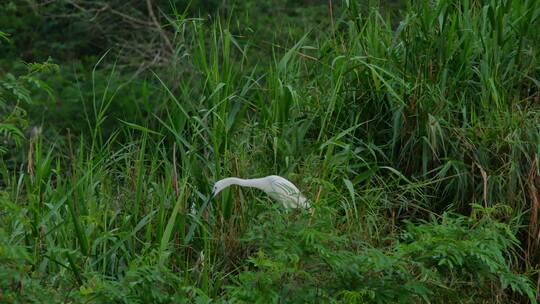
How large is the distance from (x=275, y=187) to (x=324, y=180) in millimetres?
173

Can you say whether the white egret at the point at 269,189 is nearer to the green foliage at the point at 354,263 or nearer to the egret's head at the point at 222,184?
the egret's head at the point at 222,184

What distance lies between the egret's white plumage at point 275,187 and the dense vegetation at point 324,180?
0.06 m

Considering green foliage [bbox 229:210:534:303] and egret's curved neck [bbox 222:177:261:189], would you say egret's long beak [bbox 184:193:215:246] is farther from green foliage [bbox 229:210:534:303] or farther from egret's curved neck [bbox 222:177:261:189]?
green foliage [bbox 229:210:534:303]

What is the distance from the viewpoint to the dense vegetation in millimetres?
3141

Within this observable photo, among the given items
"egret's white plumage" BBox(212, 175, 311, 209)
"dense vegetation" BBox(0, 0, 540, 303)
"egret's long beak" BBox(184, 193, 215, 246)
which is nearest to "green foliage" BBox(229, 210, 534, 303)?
"dense vegetation" BBox(0, 0, 540, 303)

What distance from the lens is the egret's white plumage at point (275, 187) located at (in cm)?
366

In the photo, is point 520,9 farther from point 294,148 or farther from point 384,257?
point 384,257

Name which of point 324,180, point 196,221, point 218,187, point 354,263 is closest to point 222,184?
point 218,187

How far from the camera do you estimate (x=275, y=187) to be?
3.78 metres

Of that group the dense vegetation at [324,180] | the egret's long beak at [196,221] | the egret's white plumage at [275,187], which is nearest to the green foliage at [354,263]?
the dense vegetation at [324,180]

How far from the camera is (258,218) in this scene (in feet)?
12.0

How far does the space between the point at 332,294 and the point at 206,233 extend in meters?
0.72

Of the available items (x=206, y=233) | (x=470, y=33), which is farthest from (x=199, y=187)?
(x=470, y=33)

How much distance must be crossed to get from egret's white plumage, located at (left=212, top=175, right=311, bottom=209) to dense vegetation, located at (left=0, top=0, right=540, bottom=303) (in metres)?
0.06
